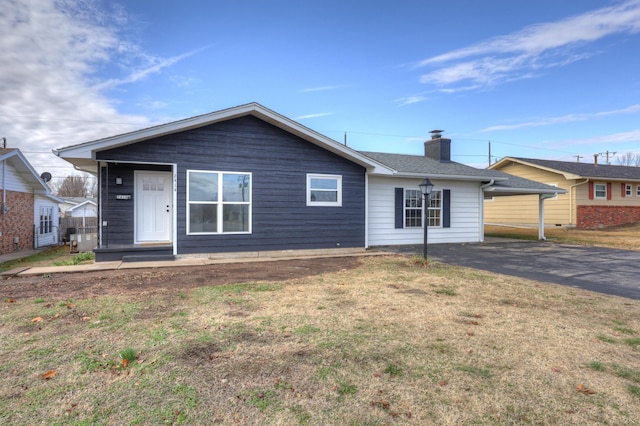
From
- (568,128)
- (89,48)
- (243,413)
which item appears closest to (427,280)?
(243,413)

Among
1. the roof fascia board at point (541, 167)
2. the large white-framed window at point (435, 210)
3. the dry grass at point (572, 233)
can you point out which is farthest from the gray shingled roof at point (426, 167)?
the roof fascia board at point (541, 167)

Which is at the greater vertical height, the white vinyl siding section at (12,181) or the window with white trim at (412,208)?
the white vinyl siding section at (12,181)

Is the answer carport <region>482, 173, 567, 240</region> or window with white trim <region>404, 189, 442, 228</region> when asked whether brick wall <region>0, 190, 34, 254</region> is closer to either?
window with white trim <region>404, 189, 442, 228</region>

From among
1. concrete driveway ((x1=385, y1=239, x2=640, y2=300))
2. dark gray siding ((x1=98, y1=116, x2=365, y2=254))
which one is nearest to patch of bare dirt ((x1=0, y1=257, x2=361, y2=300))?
dark gray siding ((x1=98, y1=116, x2=365, y2=254))

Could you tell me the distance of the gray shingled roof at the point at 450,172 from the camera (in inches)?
501

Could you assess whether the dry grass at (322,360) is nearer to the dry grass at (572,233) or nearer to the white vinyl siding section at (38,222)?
the dry grass at (572,233)

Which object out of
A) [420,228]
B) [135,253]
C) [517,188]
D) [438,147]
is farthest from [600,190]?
[135,253]

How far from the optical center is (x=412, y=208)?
1306 centimetres

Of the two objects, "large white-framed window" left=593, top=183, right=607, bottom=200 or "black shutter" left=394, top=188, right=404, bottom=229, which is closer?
"black shutter" left=394, top=188, right=404, bottom=229

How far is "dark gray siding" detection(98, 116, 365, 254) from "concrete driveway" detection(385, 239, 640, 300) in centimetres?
250

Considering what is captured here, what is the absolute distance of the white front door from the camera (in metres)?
9.77

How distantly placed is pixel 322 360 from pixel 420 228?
35.5ft

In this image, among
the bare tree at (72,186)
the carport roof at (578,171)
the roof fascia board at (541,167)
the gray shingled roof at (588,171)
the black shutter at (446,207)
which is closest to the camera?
the black shutter at (446,207)

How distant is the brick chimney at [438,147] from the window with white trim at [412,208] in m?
3.76
